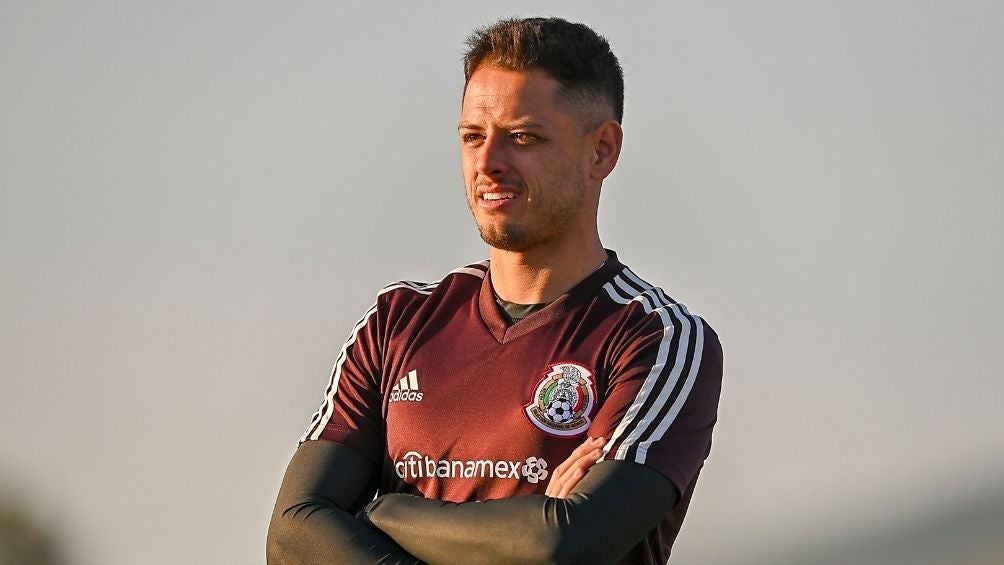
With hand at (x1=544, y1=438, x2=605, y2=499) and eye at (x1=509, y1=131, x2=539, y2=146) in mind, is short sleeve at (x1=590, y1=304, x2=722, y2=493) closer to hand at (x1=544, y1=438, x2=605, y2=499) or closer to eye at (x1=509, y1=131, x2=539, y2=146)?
hand at (x1=544, y1=438, x2=605, y2=499)

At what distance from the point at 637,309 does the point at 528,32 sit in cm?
109

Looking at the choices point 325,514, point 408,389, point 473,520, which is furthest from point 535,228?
point 325,514

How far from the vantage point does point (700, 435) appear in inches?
206

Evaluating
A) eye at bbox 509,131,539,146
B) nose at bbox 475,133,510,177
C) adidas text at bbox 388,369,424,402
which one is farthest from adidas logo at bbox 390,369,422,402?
eye at bbox 509,131,539,146

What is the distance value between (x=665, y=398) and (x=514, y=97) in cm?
119

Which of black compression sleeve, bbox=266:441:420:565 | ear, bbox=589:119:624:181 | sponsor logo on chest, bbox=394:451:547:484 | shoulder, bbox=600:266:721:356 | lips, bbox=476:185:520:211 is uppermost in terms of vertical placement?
ear, bbox=589:119:624:181

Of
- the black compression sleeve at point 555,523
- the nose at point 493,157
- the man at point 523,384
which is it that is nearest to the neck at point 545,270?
the man at point 523,384

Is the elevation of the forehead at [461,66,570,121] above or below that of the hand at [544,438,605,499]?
above

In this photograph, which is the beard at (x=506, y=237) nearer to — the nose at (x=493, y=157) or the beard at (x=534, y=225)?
the beard at (x=534, y=225)

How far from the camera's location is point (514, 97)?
5.50 m

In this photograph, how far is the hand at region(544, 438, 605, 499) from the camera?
5031mm

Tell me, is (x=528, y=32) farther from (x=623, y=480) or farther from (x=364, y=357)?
(x=623, y=480)

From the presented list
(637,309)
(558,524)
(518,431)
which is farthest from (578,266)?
→ (558,524)

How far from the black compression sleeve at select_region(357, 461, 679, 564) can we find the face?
0.95 meters
